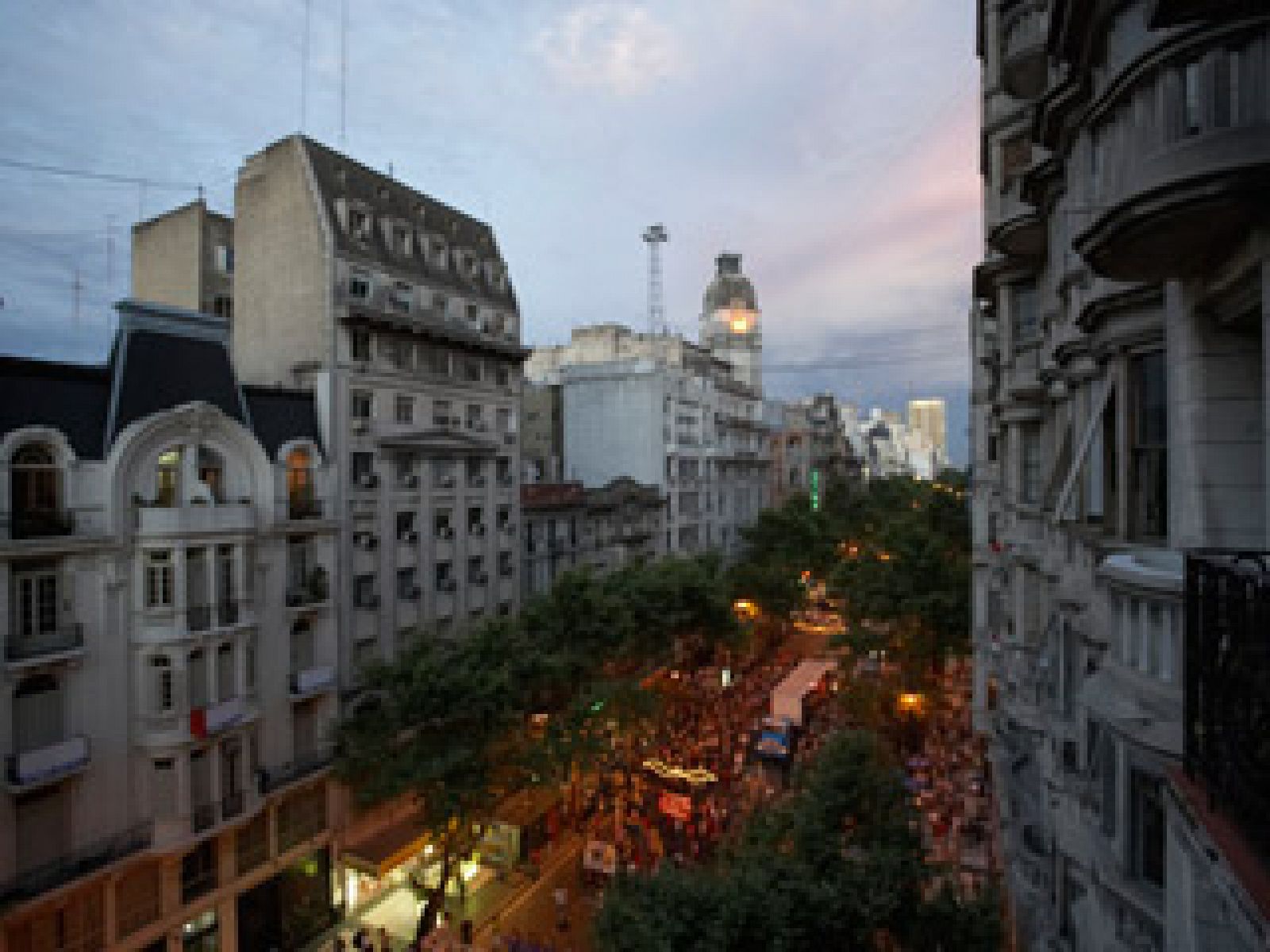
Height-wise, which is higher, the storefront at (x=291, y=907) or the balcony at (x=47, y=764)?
the balcony at (x=47, y=764)

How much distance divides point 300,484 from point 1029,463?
74.9 feet

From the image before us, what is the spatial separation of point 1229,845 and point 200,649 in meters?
22.8

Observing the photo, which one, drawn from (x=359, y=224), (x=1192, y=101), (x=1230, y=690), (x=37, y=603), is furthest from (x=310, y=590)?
(x=1192, y=101)

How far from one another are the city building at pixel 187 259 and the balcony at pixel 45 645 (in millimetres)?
17451

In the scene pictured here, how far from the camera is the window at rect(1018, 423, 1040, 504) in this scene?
48.0 feet

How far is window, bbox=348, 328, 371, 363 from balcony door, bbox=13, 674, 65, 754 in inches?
551

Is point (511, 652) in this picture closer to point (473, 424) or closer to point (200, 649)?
point (200, 649)

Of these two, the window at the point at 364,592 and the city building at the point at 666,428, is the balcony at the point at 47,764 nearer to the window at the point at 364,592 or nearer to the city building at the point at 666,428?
the window at the point at 364,592

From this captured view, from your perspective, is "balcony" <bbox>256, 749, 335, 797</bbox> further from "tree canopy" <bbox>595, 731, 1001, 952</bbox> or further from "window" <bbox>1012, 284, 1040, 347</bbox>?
"window" <bbox>1012, 284, 1040, 347</bbox>

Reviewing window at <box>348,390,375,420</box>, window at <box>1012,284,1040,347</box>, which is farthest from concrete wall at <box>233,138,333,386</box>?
window at <box>1012,284,1040,347</box>

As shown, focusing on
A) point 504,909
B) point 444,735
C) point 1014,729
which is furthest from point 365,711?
point 1014,729

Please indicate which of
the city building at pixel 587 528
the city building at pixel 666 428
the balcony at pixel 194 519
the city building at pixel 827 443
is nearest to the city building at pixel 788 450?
the city building at pixel 827 443

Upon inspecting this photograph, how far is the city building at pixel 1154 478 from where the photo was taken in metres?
4.16

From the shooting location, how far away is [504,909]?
23562mm
